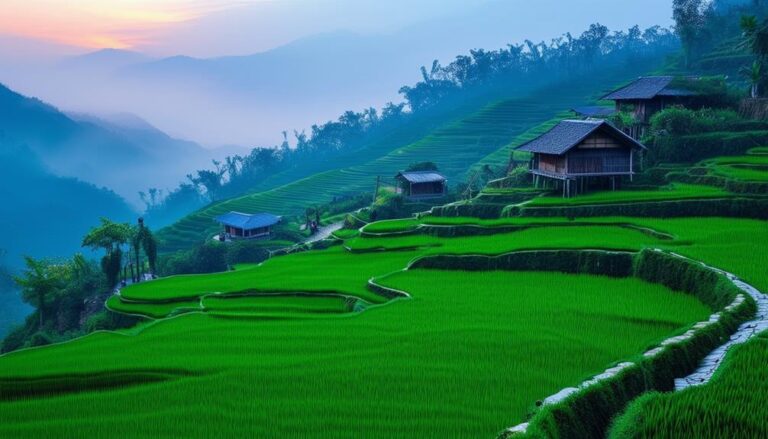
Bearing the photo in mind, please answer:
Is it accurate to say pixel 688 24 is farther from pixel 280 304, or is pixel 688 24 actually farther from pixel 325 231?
pixel 280 304

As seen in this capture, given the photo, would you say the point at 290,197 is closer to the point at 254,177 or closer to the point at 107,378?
the point at 254,177

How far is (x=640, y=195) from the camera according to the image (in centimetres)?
2589

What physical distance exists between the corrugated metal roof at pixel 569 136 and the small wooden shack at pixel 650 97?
7113 mm

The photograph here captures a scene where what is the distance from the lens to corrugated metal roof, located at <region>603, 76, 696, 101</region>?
35.4 m

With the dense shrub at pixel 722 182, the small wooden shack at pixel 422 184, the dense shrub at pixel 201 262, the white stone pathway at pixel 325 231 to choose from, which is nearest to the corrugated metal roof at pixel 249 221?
the white stone pathway at pixel 325 231

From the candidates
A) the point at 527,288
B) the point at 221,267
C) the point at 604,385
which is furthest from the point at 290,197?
the point at 604,385

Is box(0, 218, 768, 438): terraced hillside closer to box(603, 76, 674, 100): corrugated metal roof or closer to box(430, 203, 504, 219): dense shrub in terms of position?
box(430, 203, 504, 219): dense shrub

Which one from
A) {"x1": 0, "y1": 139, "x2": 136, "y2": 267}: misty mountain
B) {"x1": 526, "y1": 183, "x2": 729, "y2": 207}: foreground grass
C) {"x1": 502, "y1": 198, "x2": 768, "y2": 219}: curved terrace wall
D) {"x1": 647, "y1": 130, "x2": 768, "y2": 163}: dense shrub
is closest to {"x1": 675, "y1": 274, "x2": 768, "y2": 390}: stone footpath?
{"x1": 502, "y1": 198, "x2": 768, "y2": 219}: curved terrace wall

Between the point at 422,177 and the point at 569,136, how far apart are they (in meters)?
19.4

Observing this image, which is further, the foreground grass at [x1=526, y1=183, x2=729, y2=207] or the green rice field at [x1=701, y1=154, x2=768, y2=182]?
the green rice field at [x1=701, y1=154, x2=768, y2=182]

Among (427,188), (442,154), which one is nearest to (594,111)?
(427,188)

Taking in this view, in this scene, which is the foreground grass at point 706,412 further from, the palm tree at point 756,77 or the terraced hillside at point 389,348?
the palm tree at point 756,77

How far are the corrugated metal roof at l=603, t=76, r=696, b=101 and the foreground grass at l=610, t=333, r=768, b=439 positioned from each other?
3062 cm

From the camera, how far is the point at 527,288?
1742 cm
